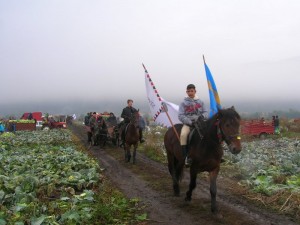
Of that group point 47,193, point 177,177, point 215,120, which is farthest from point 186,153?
point 47,193

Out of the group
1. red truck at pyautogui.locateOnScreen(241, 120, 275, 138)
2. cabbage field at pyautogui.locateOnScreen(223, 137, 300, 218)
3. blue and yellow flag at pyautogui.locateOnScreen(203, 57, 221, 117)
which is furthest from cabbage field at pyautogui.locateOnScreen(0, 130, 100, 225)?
red truck at pyautogui.locateOnScreen(241, 120, 275, 138)

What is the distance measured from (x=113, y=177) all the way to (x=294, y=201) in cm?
636

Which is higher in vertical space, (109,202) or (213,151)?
(213,151)

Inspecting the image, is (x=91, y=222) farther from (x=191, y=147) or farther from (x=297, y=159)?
(x=297, y=159)

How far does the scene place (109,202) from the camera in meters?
8.02

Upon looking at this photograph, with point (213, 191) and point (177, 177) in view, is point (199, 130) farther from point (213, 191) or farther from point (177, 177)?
point (177, 177)

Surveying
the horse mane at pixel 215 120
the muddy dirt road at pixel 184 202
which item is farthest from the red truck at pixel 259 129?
the horse mane at pixel 215 120

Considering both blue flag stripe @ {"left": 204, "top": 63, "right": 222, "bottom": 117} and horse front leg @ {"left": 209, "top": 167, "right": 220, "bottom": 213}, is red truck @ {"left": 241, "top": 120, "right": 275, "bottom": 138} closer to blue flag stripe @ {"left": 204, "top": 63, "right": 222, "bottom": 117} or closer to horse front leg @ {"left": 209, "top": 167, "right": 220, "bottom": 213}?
blue flag stripe @ {"left": 204, "top": 63, "right": 222, "bottom": 117}

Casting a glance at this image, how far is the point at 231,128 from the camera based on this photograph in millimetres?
6949

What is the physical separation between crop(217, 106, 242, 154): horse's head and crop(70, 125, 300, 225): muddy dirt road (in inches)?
61.9

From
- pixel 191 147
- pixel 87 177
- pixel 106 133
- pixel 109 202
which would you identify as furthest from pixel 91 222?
pixel 106 133

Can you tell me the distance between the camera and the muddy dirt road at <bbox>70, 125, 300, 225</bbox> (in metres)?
7.27

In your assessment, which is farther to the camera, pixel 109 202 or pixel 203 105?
pixel 203 105

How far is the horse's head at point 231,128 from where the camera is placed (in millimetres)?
6797
